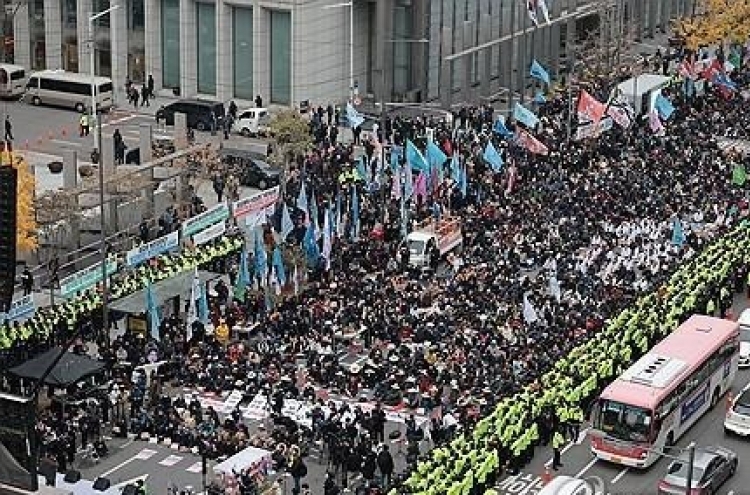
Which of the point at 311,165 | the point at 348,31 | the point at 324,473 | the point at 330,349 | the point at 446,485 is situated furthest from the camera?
the point at 348,31

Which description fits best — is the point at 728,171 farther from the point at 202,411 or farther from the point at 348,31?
the point at 202,411

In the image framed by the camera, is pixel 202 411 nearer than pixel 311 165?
Yes

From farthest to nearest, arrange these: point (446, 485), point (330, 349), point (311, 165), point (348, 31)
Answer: point (348, 31)
point (311, 165)
point (330, 349)
point (446, 485)

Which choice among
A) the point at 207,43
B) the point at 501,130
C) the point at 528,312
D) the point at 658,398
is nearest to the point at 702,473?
the point at 658,398

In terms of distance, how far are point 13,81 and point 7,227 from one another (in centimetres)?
5484

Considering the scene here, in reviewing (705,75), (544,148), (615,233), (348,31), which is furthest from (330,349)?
(705,75)

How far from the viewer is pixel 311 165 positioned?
5759 cm

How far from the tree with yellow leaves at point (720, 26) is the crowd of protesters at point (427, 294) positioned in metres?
20.1

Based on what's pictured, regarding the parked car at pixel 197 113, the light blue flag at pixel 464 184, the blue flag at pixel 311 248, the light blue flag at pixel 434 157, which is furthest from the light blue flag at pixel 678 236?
the parked car at pixel 197 113

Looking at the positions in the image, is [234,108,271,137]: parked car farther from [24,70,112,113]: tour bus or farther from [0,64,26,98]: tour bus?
[0,64,26,98]: tour bus

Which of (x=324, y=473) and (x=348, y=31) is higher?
(x=348, y=31)

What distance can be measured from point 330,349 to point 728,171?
22919 millimetres

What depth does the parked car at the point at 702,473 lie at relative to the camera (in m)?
34.2

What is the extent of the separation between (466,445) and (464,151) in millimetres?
27233
